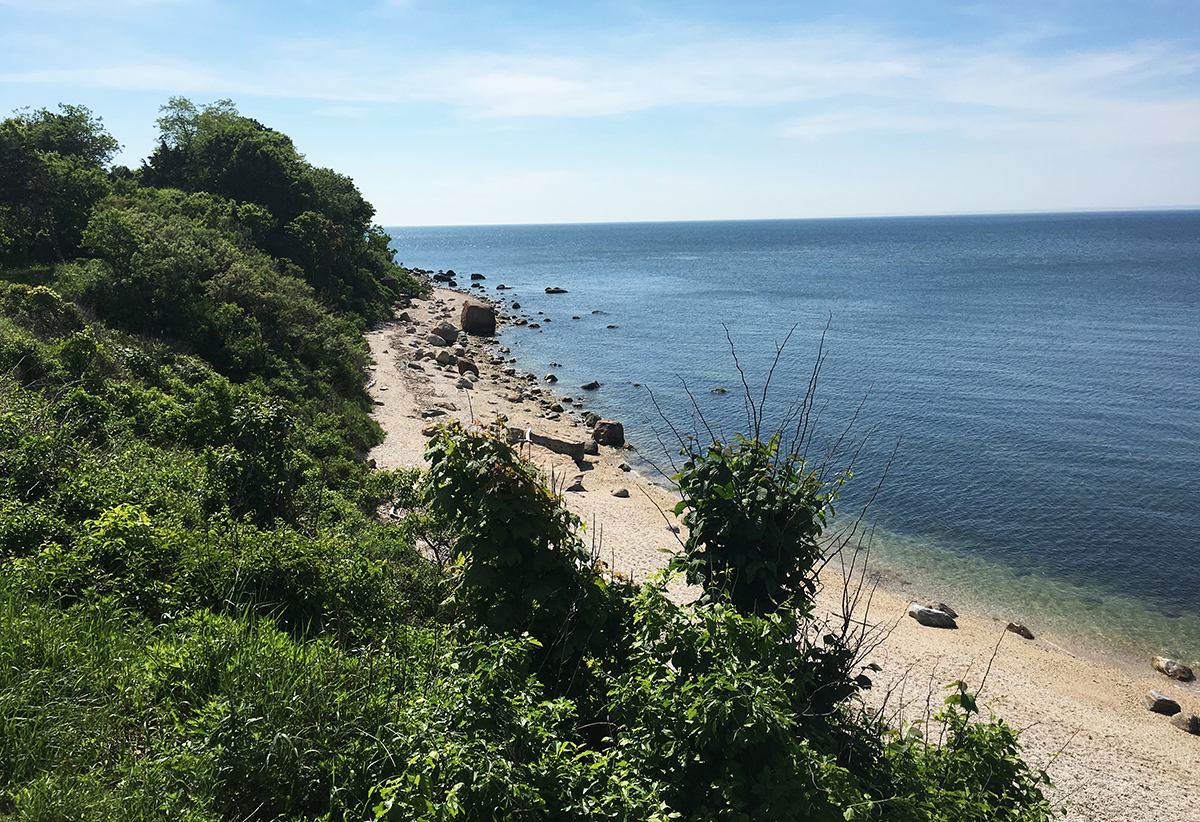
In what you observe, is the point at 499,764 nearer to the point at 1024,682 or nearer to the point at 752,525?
the point at 752,525

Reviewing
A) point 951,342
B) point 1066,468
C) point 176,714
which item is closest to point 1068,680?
point 1066,468

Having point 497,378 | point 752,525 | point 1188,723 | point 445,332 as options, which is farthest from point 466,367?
point 752,525

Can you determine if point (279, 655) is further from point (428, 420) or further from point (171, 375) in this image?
point (428, 420)

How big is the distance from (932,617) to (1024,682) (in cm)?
321

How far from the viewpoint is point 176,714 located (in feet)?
20.5

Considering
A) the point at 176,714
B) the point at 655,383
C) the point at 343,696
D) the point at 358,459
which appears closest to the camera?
the point at 176,714

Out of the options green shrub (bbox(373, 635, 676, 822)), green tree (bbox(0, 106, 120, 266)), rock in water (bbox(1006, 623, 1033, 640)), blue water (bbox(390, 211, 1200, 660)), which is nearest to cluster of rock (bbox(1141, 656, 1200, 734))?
blue water (bbox(390, 211, 1200, 660))

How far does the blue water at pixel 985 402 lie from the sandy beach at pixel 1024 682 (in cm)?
220

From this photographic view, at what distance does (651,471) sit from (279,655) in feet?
92.8

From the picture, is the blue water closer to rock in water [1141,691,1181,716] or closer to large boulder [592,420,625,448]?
large boulder [592,420,625,448]

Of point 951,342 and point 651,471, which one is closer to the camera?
point 651,471

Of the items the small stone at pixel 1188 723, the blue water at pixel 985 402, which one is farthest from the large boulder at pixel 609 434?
Answer: the small stone at pixel 1188 723

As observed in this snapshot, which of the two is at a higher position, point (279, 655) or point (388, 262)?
point (388, 262)

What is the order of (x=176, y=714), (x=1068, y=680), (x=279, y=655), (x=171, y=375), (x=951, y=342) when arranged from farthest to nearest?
1. (x=951, y=342)
2. (x=171, y=375)
3. (x=1068, y=680)
4. (x=279, y=655)
5. (x=176, y=714)
